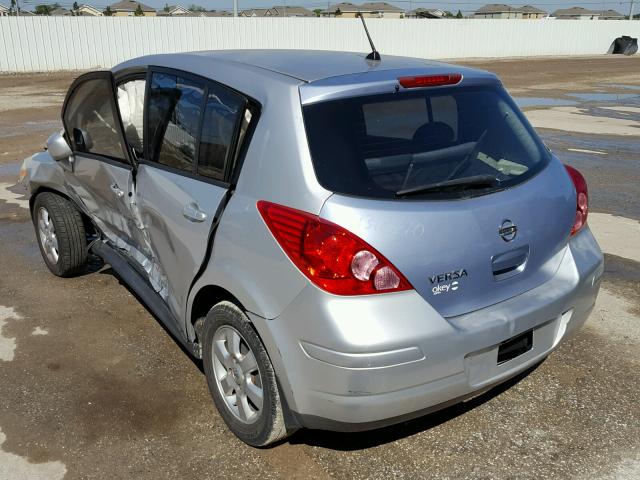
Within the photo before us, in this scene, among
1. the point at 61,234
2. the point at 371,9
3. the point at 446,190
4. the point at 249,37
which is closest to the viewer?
the point at 446,190

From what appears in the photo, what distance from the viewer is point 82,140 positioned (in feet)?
13.8

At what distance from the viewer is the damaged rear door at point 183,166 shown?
2.93 metres

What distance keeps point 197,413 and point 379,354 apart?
1.35 metres

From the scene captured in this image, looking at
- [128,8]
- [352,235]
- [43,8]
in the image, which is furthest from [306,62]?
[128,8]

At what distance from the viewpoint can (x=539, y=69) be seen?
31.2m

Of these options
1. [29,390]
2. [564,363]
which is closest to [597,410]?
[564,363]

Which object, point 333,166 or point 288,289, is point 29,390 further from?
point 333,166

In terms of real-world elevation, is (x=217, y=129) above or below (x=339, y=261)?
above

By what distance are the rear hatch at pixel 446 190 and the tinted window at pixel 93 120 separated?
1.83 m

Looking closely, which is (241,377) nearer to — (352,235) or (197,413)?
(197,413)

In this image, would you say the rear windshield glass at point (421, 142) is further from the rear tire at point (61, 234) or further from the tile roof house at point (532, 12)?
the tile roof house at point (532, 12)

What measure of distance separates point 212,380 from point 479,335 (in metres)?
1.34

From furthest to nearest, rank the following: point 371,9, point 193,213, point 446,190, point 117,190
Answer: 1. point 371,9
2. point 117,190
3. point 193,213
4. point 446,190

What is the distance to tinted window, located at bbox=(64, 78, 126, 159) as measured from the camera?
161 inches
